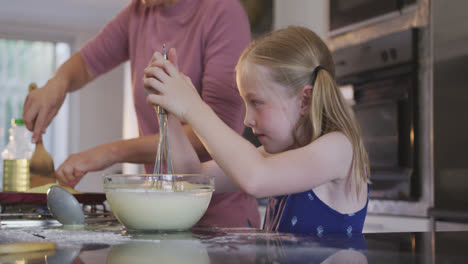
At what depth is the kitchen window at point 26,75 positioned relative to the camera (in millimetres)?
6207

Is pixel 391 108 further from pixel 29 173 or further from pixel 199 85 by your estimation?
pixel 29 173

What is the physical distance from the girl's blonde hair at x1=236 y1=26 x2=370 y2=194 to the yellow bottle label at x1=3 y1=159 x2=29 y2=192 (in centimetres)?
66

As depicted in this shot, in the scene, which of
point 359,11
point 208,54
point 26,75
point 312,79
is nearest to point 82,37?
point 26,75

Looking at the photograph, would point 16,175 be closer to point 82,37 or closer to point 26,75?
point 82,37

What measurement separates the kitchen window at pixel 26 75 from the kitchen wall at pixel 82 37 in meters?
0.14

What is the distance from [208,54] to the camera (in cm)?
128

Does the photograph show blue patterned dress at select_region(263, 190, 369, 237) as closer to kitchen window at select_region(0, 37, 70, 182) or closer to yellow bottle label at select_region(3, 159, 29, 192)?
yellow bottle label at select_region(3, 159, 29, 192)

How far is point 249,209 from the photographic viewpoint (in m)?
1.27

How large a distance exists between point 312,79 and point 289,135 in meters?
0.13

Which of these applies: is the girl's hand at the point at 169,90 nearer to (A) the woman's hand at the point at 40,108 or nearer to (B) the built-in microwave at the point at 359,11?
(A) the woman's hand at the point at 40,108

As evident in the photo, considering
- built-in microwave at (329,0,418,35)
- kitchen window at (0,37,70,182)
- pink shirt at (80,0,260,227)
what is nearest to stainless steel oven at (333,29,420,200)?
built-in microwave at (329,0,418,35)

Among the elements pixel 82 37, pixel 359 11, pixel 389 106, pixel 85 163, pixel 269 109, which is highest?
pixel 82 37

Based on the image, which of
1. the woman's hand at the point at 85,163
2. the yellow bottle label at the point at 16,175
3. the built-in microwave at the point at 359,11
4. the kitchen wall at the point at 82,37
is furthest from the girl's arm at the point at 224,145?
the kitchen wall at the point at 82,37

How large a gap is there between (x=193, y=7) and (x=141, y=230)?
2.36 ft
